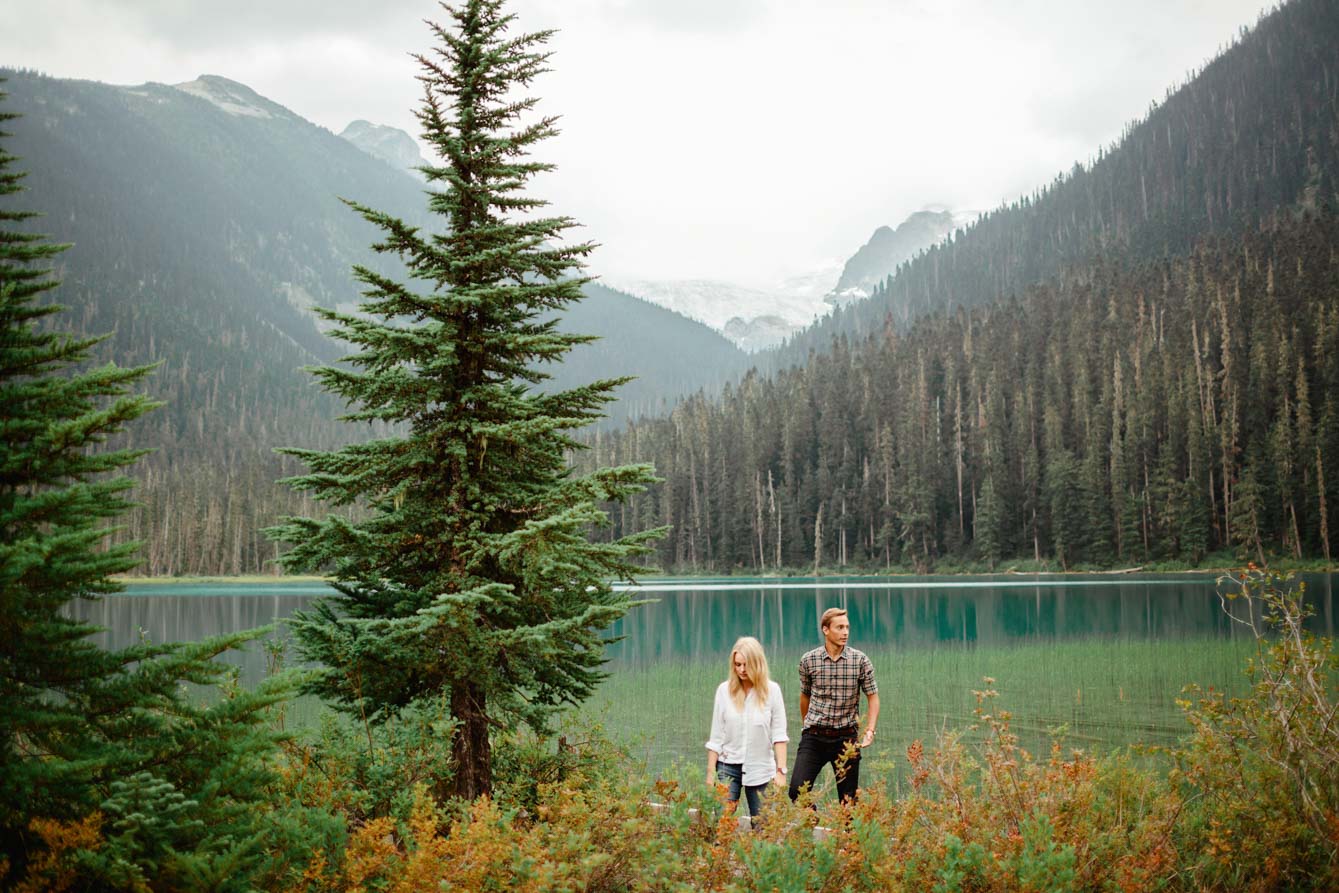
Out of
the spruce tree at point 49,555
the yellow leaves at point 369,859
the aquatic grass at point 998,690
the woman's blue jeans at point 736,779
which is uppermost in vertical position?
the spruce tree at point 49,555

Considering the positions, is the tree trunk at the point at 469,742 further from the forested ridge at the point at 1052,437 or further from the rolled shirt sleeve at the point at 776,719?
the forested ridge at the point at 1052,437

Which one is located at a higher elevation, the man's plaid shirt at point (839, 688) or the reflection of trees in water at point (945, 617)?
the man's plaid shirt at point (839, 688)

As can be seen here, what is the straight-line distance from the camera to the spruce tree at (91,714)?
161 inches

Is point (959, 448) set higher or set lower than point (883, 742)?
higher

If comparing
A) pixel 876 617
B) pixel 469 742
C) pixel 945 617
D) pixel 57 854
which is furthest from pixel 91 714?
pixel 945 617

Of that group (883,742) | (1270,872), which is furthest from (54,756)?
(883,742)

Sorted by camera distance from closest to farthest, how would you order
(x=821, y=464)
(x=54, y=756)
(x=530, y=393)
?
(x=54, y=756)
(x=530, y=393)
(x=821, y=464)

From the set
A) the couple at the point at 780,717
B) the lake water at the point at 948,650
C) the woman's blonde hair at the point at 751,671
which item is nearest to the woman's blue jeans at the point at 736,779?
the couple at the point at 780,717

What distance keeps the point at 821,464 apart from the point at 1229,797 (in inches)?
3981

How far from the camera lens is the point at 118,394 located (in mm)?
5250

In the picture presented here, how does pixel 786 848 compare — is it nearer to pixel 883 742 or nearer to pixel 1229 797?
pixel 1229 797

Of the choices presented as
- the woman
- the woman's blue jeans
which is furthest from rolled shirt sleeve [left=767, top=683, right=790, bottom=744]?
the woman's blue jeans

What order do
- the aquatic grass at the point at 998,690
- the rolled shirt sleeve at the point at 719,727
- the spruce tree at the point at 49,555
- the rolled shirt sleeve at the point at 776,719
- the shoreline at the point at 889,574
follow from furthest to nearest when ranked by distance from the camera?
the shoreline at the point at 889,574, the aquatic grass at the point at 998,690, the rolled shirt sleeve at the point at 719,727, the rolled shirt sleeve at the point at 776,719, the spruce tree at the point at 49,555

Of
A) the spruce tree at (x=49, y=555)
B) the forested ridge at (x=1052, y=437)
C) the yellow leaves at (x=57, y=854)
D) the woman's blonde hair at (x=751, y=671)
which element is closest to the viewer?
the yellow leaves at (x=57, y=854)
